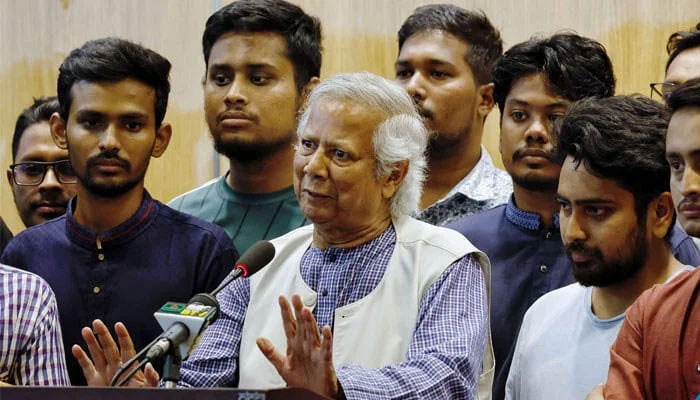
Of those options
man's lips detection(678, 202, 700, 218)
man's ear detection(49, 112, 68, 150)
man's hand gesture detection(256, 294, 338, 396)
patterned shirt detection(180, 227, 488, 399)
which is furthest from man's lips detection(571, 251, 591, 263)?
man's ear detection(49, 112, 68, 150)

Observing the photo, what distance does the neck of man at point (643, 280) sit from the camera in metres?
2.84

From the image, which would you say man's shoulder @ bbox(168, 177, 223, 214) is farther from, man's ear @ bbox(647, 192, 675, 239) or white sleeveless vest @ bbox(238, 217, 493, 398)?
man's ear @ bbox(647, 192, 675, 239)

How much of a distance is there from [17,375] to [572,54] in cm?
168

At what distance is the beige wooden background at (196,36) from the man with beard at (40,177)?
852 mm

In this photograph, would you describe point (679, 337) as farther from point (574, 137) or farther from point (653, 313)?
point (574, 137)

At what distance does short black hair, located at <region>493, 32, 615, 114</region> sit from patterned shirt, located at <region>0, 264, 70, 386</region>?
142cm

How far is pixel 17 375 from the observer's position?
2699 mm

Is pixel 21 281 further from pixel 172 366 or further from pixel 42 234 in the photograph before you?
pixel 172 366

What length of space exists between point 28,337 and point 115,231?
628 millimetres

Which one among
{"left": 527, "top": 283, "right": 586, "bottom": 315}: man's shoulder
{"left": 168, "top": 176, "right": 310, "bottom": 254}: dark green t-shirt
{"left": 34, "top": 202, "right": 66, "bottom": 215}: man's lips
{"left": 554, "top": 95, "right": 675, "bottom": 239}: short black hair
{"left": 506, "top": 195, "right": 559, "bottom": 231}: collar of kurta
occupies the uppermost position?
{"left": 554, "top": 95, "right": 675, "bottom": 239}: short black hair

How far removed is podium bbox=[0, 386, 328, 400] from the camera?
1880 mm

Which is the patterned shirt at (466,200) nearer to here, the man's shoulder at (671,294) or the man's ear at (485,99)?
the man's ear at (485,99)

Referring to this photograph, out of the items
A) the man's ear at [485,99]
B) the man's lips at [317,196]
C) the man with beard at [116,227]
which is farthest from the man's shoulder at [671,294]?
the man's ear at [485,99]

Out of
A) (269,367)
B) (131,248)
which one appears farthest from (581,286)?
(131,248)
